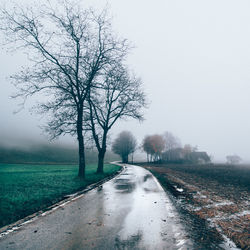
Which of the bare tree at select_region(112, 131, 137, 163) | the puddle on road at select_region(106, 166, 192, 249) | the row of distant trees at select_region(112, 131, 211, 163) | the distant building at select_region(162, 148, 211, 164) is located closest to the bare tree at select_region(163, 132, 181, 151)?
the row of distant trees at select_region(112, 131, 211, 163)

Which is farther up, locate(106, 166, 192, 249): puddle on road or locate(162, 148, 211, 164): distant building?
locate(162, 148, 211, 164): distant building

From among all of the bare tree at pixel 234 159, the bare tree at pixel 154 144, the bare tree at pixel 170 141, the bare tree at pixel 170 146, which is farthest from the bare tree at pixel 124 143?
the bare tree at pixel 234 159

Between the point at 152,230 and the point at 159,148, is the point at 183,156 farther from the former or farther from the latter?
the point at 152,230

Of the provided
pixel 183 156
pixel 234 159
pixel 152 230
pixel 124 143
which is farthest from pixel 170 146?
pixel 152 230

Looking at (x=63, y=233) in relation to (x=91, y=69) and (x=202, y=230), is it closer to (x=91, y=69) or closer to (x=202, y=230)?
(x=202, y=230)

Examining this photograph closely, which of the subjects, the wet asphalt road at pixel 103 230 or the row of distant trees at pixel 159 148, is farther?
the row of distant trees at pixel 159 148

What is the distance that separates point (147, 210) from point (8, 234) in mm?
3734

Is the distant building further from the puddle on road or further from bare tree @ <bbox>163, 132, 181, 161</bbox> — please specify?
the puddle on road

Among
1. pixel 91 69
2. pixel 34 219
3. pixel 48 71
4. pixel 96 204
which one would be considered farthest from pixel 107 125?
pixel 34 219

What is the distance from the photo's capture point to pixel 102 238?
3674mm

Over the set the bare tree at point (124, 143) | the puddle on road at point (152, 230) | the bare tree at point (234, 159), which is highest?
the bare tree at point (124, 143)

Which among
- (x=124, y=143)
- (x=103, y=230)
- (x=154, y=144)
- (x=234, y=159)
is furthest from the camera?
(x=234, y=159)

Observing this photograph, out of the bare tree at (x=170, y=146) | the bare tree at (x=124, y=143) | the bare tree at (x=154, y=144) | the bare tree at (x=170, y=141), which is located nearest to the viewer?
the bare tree at (x=124, y=143)

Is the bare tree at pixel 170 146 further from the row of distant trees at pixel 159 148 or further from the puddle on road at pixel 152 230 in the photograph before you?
the puddle on road at pixel 152 230
